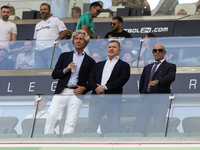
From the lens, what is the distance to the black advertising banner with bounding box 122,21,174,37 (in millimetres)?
10883

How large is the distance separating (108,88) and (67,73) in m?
0.65

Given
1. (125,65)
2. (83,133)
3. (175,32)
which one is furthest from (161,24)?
(83,133)

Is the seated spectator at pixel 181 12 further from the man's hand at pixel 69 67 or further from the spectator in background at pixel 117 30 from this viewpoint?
the man's hand at pixel 69 67

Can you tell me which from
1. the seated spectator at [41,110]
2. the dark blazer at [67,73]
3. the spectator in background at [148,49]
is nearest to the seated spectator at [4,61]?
the spectator in background at [148,49]

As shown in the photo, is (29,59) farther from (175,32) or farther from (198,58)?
(175,32)

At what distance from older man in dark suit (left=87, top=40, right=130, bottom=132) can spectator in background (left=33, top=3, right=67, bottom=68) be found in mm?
2180

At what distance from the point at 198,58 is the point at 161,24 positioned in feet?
11.4

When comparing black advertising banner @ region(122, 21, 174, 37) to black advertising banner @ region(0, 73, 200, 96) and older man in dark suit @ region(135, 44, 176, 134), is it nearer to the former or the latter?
black advertising banner @ region(0, 73, 200, 96)

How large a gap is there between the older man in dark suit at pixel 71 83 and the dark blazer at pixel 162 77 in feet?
2.32

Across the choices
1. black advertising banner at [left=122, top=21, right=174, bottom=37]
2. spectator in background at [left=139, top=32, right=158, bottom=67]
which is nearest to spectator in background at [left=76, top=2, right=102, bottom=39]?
spectator in background at [left=139, top=32, right=158, bottom=67]

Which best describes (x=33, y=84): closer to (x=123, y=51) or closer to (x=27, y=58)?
(x=27, y=58)

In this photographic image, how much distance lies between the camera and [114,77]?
17.8 ft

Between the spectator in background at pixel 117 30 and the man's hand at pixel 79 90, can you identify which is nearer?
the man's hand at pixel 79 90

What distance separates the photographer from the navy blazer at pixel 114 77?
529 centimetres
